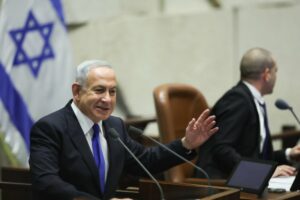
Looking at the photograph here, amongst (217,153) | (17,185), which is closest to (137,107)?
(217,153)

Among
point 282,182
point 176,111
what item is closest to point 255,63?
point 176,111

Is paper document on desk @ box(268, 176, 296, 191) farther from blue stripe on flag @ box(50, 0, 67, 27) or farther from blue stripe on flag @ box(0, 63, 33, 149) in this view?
blue stripe on flag @ box(50, 0, 67, 27)

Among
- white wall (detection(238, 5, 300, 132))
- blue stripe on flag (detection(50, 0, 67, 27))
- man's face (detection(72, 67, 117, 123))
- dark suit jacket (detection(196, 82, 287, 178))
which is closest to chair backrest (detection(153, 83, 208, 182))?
dark suit jacket (detection(196, 82, 287, 178))

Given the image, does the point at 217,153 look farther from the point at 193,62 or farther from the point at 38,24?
the point at 193,62

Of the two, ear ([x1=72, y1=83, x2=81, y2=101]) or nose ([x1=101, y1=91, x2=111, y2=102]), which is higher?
ear ([x1=72, y1=83, x2=81, y2=101])

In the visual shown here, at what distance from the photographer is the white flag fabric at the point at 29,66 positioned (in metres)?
4.60

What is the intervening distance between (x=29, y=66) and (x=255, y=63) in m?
1.42

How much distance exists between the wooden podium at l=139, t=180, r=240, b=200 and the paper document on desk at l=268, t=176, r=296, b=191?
51 cm

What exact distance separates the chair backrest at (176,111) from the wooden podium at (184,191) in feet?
3.10

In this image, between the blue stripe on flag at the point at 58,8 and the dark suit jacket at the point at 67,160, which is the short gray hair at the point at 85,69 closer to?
the dark suit jacket at the point at 67,160

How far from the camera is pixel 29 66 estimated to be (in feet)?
15.5

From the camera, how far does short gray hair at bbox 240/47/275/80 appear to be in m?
4.31

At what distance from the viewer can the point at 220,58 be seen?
607 centimetres

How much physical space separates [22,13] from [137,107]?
6.07 ft
